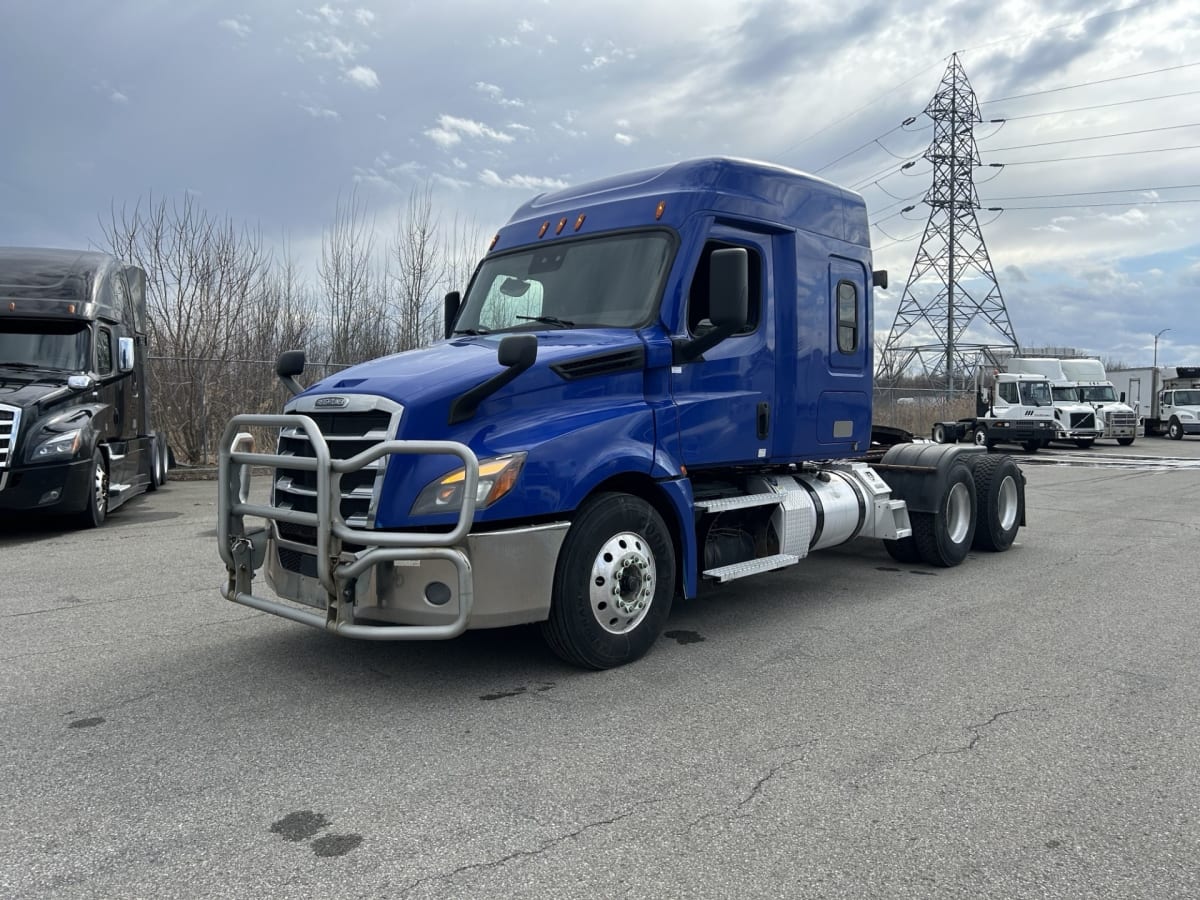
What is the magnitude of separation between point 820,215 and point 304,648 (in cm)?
480

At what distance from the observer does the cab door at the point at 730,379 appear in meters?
5.62

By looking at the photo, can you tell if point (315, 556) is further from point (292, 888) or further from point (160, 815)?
point (292, 888)

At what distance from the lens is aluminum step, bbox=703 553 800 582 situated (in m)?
5.77

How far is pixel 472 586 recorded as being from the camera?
4.29 metres

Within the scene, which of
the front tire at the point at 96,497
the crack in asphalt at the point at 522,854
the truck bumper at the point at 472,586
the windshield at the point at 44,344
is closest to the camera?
the crack in asphalt at the point at 522,854

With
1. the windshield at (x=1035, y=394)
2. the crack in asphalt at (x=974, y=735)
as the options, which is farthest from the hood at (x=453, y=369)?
the windshield at (x=1035, y=394)

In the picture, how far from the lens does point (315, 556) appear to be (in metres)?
4.61

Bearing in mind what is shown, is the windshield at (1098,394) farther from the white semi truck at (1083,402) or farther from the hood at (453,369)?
the hood at (453,369)

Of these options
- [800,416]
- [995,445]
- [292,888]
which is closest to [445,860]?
[292,888]

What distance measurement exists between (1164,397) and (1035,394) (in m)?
13.5

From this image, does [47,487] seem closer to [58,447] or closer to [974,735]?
[58,447]

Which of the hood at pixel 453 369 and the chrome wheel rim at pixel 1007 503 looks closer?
the hood at pixel 453 369

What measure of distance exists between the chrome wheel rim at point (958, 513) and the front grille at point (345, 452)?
586cm

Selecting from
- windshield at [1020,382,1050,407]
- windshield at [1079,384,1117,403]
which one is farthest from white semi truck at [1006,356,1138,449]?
windshield at [1020,382,1050,407]
